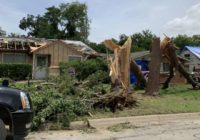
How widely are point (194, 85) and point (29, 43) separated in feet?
59.5

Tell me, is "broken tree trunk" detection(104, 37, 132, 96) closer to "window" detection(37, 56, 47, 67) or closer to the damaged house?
the damaged house

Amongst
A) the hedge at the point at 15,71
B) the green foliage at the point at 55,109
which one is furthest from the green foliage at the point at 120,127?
the hedge at the point at 15,71

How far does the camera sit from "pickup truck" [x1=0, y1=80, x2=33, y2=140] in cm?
754

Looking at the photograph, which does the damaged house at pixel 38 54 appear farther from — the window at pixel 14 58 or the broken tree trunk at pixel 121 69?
the broken tree trunk at pixel 121 69

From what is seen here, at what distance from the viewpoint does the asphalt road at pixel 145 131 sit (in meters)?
9.96

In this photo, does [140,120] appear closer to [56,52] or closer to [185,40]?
[56,52]

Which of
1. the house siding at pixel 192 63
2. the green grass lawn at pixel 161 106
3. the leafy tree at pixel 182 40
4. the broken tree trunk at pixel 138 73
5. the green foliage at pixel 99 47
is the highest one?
the leafy tree at pixel 182 40

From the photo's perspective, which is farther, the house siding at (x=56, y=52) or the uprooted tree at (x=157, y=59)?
the house siding at (x=56, y=52)

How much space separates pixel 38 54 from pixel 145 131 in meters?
25.1

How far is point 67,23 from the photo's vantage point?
68.8m

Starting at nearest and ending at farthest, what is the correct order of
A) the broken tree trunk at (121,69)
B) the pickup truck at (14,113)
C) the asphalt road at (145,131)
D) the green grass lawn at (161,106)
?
the pickup truck at (14,113) → the asphalt road at (145,131) → the green grass lawn at (161,106) → the broken tree trunk at (121,69)

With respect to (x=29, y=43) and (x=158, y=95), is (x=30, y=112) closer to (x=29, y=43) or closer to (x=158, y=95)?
(x=158, y=95)

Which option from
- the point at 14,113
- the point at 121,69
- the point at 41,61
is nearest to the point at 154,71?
the point at 121,69

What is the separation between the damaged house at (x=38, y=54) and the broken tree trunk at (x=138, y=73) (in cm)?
1396
